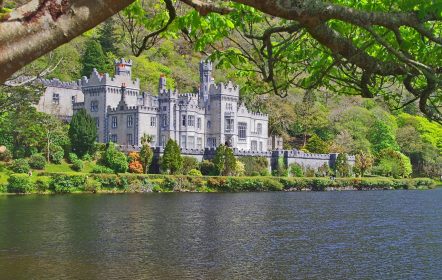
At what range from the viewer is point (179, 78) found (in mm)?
104938

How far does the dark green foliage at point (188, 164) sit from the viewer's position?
69688 mm

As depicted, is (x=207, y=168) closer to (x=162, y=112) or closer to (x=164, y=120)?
(x=164, y=120)

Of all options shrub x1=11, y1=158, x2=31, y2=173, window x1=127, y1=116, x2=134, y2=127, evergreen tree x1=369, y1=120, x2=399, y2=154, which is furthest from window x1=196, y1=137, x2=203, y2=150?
evergreen tree x1=369, y1=120, x2=399, y2=154

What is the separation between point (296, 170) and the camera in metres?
80.6

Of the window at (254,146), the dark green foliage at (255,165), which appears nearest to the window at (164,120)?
the dark green foliage at (255,165)

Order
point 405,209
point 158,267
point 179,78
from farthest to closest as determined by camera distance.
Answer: point 179,78 < point 405,209 < point 158,267

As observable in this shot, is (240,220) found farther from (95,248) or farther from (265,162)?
(265,162)

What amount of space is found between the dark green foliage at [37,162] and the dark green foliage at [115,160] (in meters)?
7.84

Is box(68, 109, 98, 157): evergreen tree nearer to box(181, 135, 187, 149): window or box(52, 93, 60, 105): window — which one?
box(181, 135, 187, 149): window

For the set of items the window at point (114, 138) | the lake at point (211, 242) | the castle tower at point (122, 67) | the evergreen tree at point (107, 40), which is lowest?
the lake at point (211, 242)

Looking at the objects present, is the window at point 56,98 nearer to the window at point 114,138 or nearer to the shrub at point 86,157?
the window at point 114,138

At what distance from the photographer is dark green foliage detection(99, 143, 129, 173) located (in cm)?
6391

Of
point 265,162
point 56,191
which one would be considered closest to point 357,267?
point 56,191

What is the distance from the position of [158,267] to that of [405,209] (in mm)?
32023
